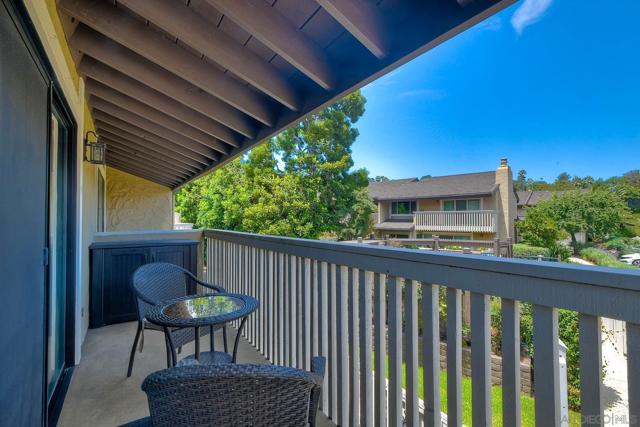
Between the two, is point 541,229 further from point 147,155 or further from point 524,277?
point 524,277

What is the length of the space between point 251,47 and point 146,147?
388cm

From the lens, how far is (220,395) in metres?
0.82

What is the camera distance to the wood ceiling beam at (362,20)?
5.00ft

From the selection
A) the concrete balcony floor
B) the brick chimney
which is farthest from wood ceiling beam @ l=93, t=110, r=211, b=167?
the brick chimney

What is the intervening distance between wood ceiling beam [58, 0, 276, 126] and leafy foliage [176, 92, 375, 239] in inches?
384

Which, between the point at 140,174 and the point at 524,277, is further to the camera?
the point at 140,174

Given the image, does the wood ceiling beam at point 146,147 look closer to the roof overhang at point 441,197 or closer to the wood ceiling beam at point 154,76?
the wood ceiling beam at point 154,76

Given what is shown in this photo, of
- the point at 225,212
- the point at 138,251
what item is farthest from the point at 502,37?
the point at 138,251

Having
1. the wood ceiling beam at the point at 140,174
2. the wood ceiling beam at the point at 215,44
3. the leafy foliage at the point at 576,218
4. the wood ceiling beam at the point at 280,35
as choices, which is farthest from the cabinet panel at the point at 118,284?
the leafy foliage at the point at 576,218

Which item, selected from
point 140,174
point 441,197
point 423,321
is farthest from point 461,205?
point 423,321

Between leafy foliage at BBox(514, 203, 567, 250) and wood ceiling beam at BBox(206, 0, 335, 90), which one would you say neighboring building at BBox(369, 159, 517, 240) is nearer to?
leafy foliage at BBox(514, 203, 567, 250)

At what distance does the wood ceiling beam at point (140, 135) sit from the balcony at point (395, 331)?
103 inches

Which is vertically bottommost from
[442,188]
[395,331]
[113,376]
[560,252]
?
[560,252]

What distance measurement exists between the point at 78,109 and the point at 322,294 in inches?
102
